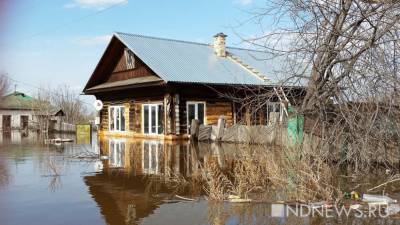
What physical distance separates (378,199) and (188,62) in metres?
20.4

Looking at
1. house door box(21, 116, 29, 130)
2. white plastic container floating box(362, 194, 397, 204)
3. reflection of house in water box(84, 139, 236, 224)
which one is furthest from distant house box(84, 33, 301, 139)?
house door box(21, 116, 29, 130)

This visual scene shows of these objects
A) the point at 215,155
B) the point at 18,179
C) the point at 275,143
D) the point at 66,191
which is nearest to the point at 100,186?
the point at 66,191

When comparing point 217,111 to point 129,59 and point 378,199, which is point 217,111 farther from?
point 378,199

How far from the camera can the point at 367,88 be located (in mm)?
7852

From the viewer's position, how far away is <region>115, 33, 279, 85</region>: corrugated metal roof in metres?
24.6

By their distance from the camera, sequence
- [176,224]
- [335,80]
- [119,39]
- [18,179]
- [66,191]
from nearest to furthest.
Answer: [176,224], [335,80], [66,191], [18,179], [119,39]

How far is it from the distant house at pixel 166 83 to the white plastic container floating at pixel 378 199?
49.3 ft

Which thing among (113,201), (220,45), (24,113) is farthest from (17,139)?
(24,113)

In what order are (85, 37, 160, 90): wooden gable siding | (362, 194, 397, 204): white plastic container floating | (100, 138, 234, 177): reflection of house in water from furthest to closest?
(85, 37, 160, 90): wooden gable siding < (100, 138, 234, 177): reflection of house in water < (362, 194, 397, 204): white plastic container floating

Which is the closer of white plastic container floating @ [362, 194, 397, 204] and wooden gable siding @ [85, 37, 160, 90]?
white plastic container floating @ [362, 194, 397, 204]

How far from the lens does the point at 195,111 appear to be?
25578mm

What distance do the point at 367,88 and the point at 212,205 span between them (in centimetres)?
330

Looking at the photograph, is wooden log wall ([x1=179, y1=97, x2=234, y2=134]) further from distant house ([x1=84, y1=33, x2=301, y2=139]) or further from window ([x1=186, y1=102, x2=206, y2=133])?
window ([x1=186, y1=102, x2=206, y2=133])

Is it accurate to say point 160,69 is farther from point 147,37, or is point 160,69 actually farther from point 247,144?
point 247,144
